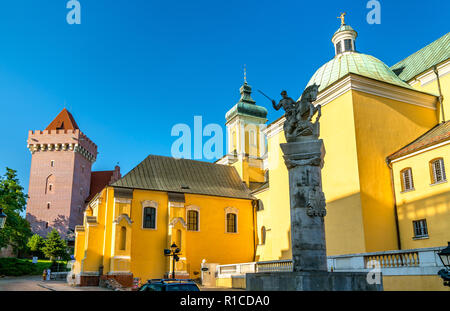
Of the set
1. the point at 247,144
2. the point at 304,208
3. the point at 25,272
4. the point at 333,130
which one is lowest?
the point at 25,272

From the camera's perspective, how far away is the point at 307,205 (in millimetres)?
9305

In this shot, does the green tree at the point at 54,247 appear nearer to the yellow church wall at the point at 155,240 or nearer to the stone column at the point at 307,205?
the yellow church wall at the point at 155,240

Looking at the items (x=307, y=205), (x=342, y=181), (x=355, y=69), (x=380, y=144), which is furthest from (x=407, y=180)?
(x=307, y=205)

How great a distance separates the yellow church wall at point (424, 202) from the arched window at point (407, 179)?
6.4 inches

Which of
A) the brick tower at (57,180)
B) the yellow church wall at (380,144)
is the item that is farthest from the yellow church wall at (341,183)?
the brick tower at (57,180)

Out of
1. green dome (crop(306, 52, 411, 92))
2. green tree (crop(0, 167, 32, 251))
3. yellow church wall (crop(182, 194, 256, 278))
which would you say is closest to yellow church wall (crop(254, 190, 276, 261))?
yellow church wall (crop(182, 194, 256, 278))

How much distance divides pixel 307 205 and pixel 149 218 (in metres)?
22.7

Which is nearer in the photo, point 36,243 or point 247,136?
point 247,136

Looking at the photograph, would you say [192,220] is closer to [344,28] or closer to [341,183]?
[341,183]

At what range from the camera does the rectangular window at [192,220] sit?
3172cm

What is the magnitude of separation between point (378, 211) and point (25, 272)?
129ft

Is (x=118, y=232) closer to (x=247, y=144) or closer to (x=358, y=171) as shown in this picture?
(x=358, y=171)

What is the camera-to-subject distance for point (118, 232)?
27812 millimetres
